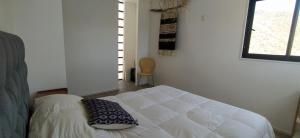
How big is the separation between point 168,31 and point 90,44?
66.9 inches

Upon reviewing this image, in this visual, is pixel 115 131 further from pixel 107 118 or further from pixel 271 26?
pixel 271 26

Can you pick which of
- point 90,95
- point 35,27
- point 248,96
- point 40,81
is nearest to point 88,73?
point 90,95

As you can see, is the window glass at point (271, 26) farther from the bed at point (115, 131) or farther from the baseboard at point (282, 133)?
the bed at point (115, 131)

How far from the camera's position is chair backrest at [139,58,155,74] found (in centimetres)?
420

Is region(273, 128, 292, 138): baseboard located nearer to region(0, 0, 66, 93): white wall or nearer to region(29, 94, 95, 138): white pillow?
region(29, 94, 95, 138): white pillow

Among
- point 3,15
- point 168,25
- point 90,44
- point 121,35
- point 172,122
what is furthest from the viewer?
point 121,35

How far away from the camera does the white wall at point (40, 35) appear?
182cm

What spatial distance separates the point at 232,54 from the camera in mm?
2631

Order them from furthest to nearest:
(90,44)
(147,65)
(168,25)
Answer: (147,65)
(168,25)
(90,44)

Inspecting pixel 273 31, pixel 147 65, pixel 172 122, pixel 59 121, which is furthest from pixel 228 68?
pixel 59 121

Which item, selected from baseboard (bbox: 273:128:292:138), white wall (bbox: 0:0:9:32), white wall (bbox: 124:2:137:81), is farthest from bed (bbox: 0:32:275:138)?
white wall (bbox: 124:2:137:81)

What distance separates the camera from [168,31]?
3.59 meters

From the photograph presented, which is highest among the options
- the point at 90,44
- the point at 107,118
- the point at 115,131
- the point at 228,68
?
the point at 90,44

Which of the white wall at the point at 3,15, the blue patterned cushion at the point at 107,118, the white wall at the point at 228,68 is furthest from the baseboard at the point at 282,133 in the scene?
the white wall at the point at 3,15
